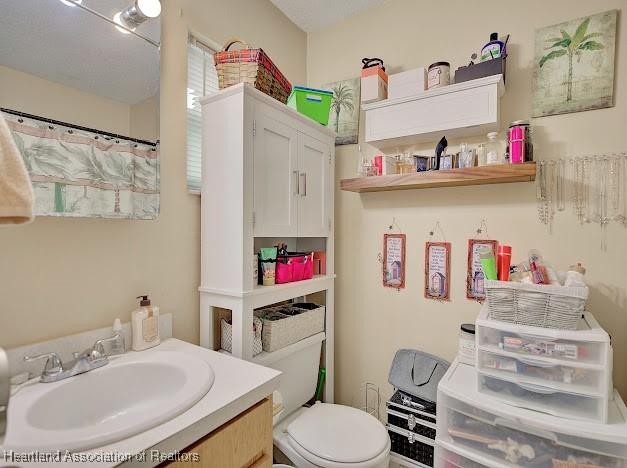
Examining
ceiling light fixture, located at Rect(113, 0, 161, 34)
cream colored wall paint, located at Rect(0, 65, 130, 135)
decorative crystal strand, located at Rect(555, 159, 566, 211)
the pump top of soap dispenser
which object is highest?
ceiling light fixture, located at Rect(113, 0, 161, 34)

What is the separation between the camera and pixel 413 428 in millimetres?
1629

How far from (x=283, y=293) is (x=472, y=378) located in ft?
2.96

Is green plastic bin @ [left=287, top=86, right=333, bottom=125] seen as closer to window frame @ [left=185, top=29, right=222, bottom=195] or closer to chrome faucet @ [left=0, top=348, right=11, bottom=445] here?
window frame @ [left=185, top=29, right=222, bottom=195]

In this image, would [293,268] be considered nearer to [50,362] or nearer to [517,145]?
[50,362]

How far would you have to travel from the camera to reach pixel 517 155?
1.46 meters

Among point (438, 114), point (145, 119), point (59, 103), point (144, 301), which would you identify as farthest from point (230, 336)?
point (438, 114)

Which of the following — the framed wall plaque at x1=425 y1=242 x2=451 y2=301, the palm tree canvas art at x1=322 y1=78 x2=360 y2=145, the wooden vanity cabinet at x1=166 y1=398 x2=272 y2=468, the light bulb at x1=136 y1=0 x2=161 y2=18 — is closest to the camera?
the wooden vanity cabinet at x1=166 y1=398 x2=272 y2=468

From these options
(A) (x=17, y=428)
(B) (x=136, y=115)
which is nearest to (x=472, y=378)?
(A) (x=17, y=428)

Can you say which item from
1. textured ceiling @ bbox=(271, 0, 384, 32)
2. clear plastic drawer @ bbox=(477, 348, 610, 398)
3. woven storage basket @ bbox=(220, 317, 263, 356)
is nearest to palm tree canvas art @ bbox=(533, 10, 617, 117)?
textured ceiling @ bbox=(271, 0, 384, 32)

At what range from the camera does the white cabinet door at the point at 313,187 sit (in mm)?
1709

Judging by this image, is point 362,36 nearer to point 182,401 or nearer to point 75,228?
point 75,228

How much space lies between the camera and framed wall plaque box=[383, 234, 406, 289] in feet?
6.26

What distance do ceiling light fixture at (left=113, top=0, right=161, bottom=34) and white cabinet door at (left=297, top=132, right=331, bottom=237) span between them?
2.54 feet

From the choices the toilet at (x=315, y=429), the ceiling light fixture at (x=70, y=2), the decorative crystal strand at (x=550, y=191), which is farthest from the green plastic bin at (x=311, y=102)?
the toilet at (x=315, y=429)
